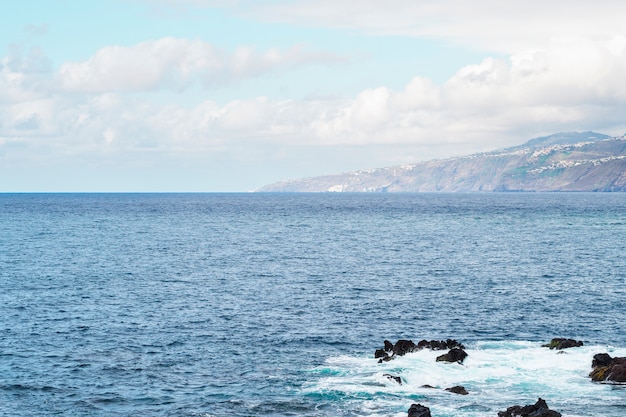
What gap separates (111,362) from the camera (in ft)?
184

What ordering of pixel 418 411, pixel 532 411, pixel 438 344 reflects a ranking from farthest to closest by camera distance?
pixel 438 344
pixel 418 411
pixel 532 411

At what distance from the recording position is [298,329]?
2687 inches

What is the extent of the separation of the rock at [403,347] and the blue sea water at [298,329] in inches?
25.7

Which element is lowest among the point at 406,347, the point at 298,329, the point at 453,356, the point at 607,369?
the point at 298,329

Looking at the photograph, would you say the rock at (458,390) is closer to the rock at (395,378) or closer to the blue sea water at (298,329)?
the blue sea water at (298,329)

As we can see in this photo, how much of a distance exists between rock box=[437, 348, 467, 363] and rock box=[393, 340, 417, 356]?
10.3 feet

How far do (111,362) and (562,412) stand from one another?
3427 centimetres

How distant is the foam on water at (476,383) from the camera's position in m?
44.9

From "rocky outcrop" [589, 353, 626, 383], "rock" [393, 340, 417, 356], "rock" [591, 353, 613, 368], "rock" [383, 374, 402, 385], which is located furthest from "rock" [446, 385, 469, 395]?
"rock" [591, 353, 613, 368]

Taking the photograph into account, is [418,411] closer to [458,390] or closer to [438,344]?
[458,390]

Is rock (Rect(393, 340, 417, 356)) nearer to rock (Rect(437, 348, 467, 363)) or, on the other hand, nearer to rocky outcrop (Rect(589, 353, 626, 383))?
rock (Rect(437, 348, 467, 363))

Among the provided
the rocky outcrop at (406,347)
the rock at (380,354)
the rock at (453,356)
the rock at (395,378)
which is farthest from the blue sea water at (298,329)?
the rock at (453,356)

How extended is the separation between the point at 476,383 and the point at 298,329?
22547mm

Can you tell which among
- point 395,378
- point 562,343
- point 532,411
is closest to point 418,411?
point 532,411
